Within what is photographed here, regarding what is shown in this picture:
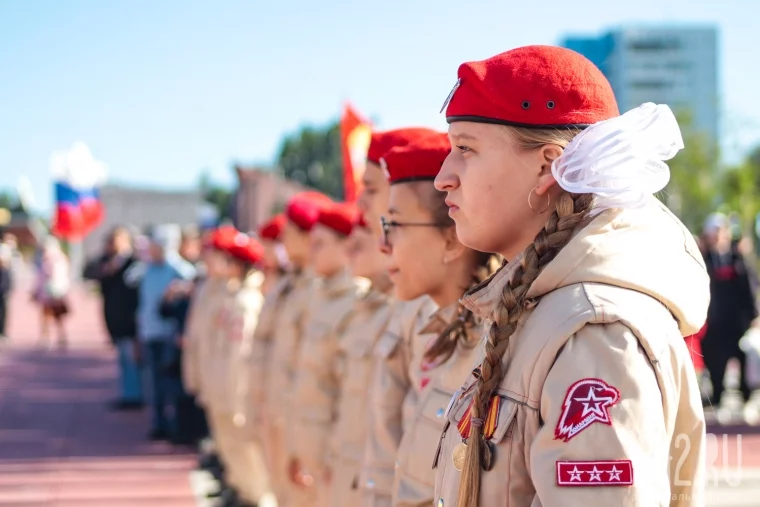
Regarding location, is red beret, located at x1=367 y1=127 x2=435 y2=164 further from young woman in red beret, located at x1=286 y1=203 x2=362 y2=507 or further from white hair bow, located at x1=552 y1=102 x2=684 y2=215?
white hair bow, located at x1=552 y1=102 x2=684 y2=215

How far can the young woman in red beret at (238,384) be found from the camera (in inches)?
292

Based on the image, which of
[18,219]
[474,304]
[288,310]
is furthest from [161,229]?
[18,219]

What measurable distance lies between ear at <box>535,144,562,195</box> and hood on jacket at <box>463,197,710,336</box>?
125 millimetres

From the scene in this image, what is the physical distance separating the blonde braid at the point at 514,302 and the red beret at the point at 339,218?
11.6 ft

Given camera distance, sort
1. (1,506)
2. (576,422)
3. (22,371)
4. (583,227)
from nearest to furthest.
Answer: (576,422) → (583,227) → (1,506) → (22,371)

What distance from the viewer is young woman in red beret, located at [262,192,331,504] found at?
19.2ft

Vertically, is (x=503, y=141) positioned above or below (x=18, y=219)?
above

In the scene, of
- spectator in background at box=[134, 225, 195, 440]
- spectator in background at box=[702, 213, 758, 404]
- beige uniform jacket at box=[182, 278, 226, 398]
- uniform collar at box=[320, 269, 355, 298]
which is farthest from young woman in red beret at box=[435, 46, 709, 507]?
spectator in background at box=[702, 213, 758, 404]

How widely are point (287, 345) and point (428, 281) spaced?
309 centimetres

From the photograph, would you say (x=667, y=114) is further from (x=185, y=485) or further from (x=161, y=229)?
(x=161, y=229)

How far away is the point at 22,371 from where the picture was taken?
52.9 feet

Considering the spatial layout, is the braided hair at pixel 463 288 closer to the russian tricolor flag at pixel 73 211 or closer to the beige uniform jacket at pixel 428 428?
the beige uniform jacket at pixel 428 428

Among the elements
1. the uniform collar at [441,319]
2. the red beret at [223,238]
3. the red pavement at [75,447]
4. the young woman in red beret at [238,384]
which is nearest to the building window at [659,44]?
the red pavement at [75,447]

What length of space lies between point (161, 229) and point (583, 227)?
9.27 meters
